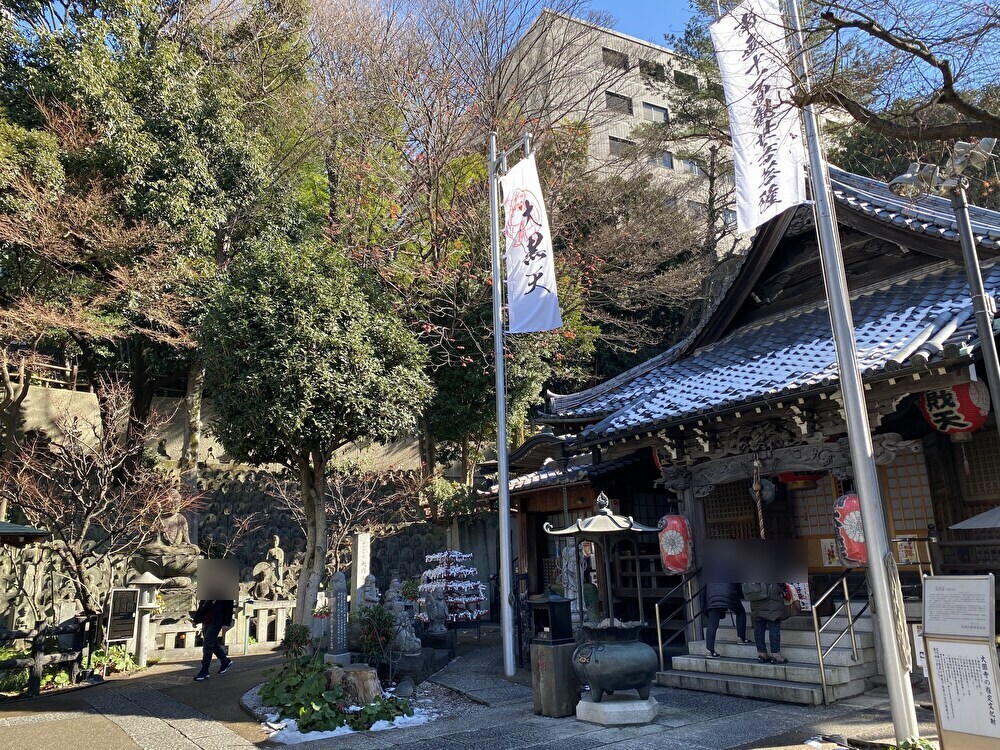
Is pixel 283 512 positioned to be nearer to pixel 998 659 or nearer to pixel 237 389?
pixel 237 389

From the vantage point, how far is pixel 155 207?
54.9ft

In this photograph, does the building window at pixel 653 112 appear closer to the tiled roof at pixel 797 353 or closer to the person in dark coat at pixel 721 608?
the tiled roof at pixel 797 353

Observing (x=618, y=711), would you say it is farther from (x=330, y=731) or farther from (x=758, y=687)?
(x=330, y=731)

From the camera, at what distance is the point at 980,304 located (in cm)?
619

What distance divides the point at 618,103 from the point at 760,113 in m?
27.7

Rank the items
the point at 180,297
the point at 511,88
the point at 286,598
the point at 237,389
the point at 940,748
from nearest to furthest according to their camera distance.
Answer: the point at 940,748, the point at 237,389, the point at 180,297, the point at 286,598, the point at 511,88

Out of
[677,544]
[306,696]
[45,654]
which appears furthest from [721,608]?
[45,654]

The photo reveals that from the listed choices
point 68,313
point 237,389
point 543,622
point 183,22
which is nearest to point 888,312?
point 543,622

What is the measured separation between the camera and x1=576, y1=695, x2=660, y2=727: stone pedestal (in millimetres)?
7609

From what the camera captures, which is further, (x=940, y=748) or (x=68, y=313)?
(x=68, y=313)

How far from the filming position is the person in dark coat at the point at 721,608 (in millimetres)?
9391

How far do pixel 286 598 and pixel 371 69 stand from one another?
15061mm

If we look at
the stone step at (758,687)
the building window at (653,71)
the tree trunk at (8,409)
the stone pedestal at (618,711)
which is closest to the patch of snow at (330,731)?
the stone pedestal at (618,711)

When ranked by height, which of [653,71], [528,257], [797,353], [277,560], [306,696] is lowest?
[306,696]
